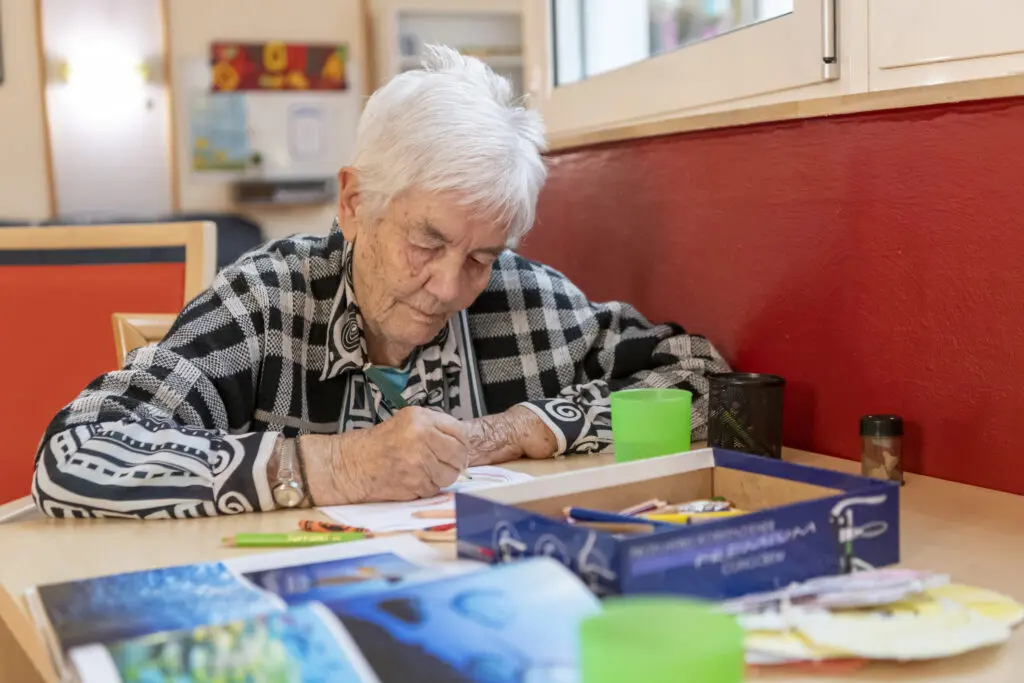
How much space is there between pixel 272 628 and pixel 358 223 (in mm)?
893

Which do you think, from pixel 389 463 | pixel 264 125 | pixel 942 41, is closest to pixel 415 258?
pixel 389 463

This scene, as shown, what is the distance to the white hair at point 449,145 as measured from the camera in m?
1.34

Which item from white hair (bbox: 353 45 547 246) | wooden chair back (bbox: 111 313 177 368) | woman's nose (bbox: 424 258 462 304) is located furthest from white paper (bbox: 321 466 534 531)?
wooden chair back (bbox: 111 313 177 368)

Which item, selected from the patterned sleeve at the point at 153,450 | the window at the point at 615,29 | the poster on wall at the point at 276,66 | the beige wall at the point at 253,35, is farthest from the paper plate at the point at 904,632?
the poster on wall at the point at 276,66

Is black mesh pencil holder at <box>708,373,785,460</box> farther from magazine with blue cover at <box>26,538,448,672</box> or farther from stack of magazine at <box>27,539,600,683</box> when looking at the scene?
stack of magazine at <box>27,539,600,683</box>

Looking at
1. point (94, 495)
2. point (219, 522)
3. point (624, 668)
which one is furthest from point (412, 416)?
point (624, 668)

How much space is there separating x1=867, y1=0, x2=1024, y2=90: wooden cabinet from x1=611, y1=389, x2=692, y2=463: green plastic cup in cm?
46

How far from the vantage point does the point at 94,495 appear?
3.70 feet

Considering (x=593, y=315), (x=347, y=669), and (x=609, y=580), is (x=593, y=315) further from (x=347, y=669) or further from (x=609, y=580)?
(x=347, y=669)

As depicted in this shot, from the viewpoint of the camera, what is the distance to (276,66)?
541cm

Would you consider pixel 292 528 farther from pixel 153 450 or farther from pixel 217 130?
pixel 217 130

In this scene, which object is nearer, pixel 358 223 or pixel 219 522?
pixel 219 522

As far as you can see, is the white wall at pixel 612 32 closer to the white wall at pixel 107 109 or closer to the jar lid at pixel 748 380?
the jar lid at pixel 748 380

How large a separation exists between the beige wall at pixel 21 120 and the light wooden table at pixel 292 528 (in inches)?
172
